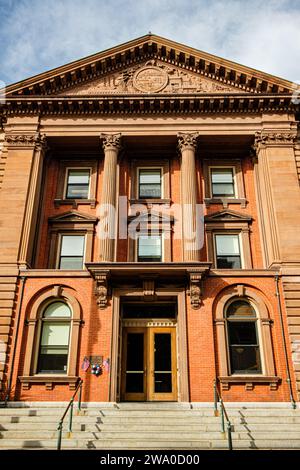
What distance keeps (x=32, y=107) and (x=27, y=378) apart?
12.0m

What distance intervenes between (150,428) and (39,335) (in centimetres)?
607

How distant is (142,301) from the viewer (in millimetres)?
16422

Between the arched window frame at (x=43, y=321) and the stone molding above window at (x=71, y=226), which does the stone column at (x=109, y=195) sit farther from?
the arched window frame at (x=43, y=321)

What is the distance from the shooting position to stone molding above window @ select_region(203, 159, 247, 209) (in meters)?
18.8

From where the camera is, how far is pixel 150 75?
2025cm

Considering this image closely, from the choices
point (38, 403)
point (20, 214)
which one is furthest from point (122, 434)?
point (20, 214)

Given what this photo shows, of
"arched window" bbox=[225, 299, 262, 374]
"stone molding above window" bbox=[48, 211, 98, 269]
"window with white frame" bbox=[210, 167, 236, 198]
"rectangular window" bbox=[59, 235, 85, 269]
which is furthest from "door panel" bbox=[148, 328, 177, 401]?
"window with white frame" bbox=[210, 167, 236, 198]

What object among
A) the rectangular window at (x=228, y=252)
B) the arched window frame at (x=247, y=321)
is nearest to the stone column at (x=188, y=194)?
the rectangular window at (x=228, y=252)

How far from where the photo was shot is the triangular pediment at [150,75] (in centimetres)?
1934

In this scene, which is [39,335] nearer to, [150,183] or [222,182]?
[150,183]

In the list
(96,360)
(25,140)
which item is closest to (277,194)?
(96,360)

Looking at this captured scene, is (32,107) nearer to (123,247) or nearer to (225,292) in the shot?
(123,247)

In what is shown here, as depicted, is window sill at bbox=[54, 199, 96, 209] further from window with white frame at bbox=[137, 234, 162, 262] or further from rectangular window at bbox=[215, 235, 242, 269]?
rectangular window at bbox=[215, 235, 242, 269]

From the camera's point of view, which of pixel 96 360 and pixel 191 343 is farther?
pixel 191 343
